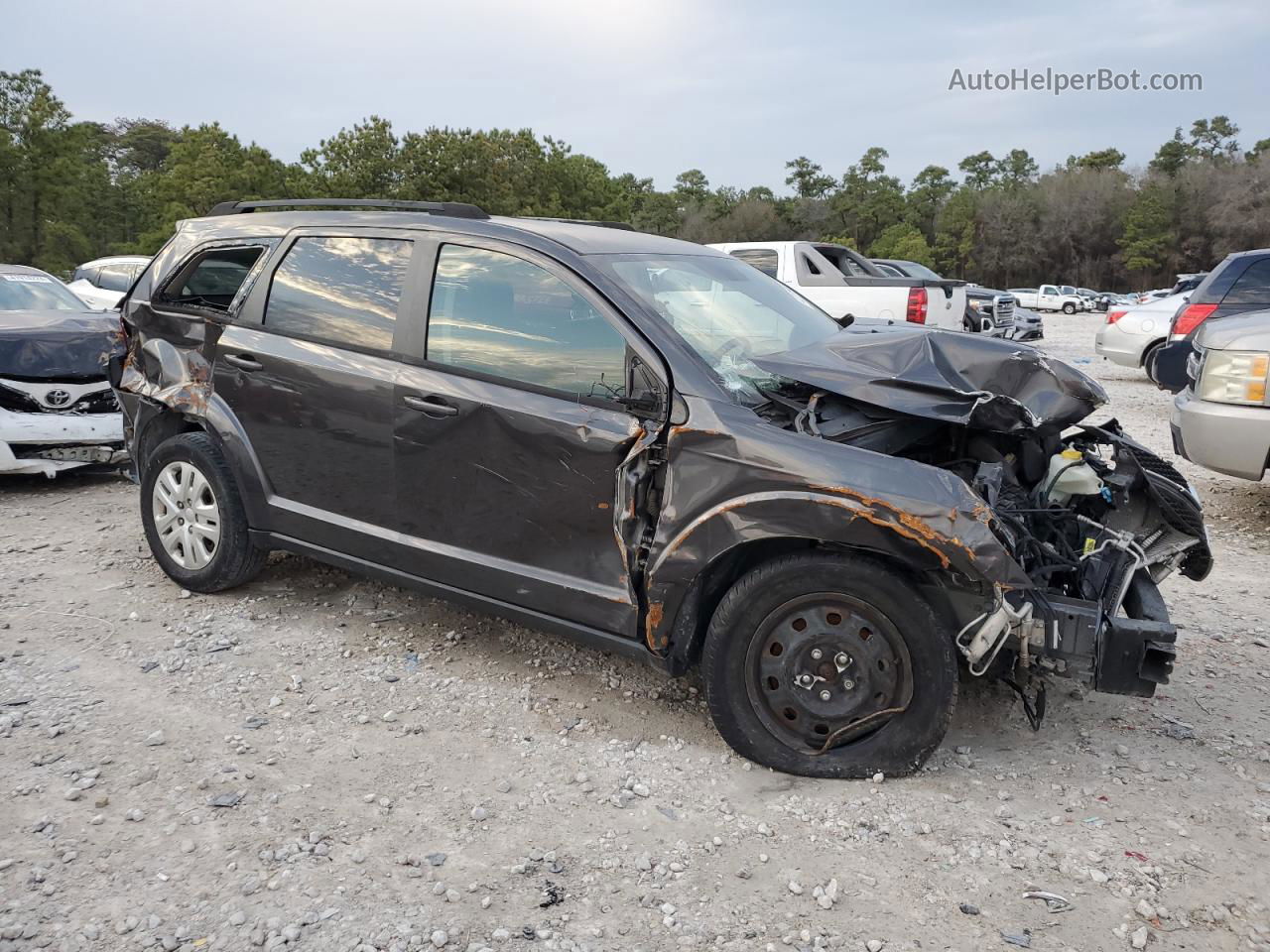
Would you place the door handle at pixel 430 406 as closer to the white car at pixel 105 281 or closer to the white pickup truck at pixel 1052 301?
the white car at pixel 105 281

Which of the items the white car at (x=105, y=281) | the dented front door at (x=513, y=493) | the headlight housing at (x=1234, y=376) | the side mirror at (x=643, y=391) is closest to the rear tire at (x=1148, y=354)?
the headlight housing at (x=1234, y=376)

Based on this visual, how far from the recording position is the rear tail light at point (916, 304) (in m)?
11.6

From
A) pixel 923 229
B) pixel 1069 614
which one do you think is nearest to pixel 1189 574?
pixel 1069 614

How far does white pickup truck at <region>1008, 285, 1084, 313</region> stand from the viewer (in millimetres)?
48594

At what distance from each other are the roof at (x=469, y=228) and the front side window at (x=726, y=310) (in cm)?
11

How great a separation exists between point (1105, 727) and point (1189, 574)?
680 millimetres

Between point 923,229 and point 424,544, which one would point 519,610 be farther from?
point 923,229

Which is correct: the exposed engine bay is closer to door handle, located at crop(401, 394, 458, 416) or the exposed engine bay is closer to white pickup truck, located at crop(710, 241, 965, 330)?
door handle, located at crop(401, 394, 458, 416)

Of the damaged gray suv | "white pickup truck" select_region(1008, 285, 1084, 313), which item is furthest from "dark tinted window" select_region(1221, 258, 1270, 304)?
"white pickup truck" select_region(1008, 285, 1084, 313)

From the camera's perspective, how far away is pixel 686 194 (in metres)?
96.7

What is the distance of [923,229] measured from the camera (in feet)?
281

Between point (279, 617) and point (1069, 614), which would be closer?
point (1069, 614)

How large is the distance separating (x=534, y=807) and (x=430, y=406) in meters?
1.56

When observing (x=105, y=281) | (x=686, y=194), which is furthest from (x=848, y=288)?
(x=686, y=194)
